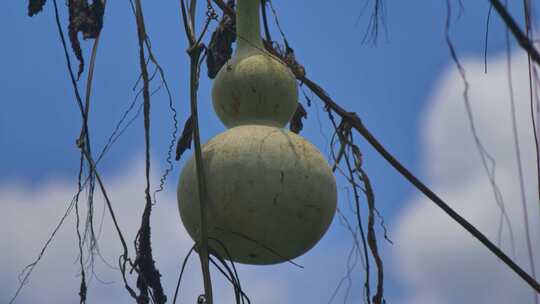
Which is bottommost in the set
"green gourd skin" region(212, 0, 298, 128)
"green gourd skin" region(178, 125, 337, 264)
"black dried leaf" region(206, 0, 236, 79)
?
"green gourd skin" region(178, 125, 337, 264)

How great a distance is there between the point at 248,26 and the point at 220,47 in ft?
1.53

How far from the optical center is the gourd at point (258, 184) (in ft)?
6.89

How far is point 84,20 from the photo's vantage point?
2.13 m

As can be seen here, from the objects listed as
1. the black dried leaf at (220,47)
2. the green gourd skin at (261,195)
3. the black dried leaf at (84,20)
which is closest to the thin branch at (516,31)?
the green gourd skin at (261,195)

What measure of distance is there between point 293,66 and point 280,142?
0.69 meters

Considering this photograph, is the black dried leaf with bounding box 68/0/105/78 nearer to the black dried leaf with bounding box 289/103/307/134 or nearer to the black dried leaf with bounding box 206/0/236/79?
the black dried leaf with bounding box 206/0/236/79

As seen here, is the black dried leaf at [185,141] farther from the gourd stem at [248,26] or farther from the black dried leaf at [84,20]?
the black dried leaf at [84,20]

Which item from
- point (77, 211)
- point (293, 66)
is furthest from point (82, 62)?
point (293, 66)

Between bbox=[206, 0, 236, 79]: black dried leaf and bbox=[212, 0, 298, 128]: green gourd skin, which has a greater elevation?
bbox=[206, 0, 236, 79]: black dried leaf

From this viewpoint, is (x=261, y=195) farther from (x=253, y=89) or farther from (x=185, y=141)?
(x=185, y=141)

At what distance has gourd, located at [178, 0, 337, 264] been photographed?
210 centimetres

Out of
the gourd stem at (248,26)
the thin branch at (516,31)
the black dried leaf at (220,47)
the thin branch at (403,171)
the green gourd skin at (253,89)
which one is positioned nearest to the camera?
the thin branch at (516,31)

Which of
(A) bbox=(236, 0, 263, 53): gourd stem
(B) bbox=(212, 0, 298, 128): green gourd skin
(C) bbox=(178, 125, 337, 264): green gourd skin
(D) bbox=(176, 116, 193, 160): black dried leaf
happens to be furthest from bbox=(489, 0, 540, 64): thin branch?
(D) bbox=(176, 116, 193, 160): black dried leaf

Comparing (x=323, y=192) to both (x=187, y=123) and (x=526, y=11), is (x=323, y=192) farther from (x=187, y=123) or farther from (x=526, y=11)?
(x=526, y=11)
